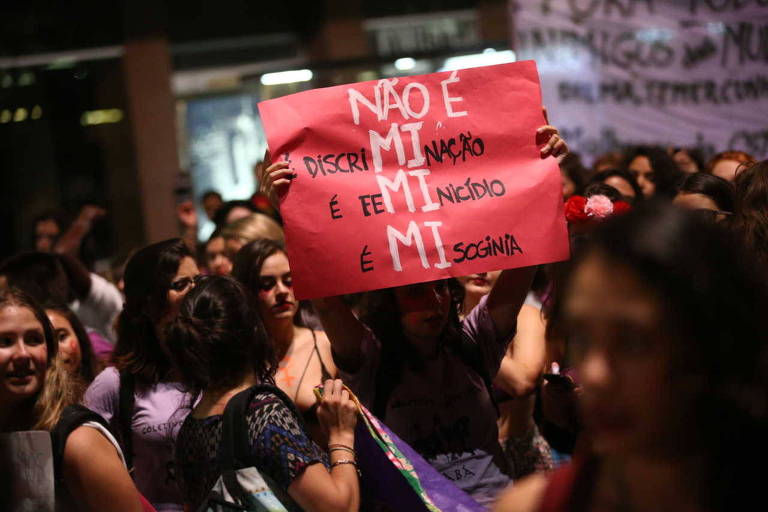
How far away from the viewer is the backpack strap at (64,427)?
2320mm

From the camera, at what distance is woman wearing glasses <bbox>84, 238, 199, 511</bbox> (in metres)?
3.06

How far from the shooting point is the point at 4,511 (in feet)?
6.77

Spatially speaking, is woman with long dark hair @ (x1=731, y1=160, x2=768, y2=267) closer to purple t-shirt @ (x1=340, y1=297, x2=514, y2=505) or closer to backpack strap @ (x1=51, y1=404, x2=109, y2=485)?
purple t-shirt @ (x1=340, y1=297, x2=514, y2=505)

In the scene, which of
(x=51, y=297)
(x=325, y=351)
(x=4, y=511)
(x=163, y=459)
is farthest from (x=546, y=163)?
(x=51, y=297)

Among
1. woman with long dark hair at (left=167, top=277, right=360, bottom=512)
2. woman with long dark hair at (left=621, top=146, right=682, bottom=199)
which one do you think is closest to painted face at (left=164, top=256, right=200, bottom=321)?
woman with long dark hair at (left=167, top=277, right=360, bottom=512)

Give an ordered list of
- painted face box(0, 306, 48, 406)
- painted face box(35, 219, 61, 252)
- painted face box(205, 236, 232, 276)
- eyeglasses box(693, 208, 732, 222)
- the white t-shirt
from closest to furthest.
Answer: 1. eyeglasses box(693, 208, 732, 222)
2. painted face box(0, 306, 48, 406)
3. painted face box(205, 236, 232, 276)
4. the white t-shirt
5. painted face box(35, 219, 61, 252)

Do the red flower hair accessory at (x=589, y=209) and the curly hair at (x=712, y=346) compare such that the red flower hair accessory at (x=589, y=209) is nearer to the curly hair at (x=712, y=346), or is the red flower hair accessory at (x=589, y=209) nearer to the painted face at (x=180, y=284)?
the painted face at (x=180, y=284)

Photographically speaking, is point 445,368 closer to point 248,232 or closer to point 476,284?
point 476,284

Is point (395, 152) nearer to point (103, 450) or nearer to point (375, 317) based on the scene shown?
point (375, 317)

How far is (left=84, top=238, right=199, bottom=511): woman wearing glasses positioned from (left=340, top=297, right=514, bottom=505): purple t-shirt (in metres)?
0.64

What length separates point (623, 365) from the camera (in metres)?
1.14

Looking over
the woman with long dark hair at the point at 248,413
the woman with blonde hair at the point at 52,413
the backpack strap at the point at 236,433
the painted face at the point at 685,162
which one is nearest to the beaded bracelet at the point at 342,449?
the woman with long dark hair at the point at 248,413

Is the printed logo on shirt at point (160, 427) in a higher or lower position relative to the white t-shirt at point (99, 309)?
higher

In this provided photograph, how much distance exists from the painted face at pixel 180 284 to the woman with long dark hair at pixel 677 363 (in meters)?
2.46
